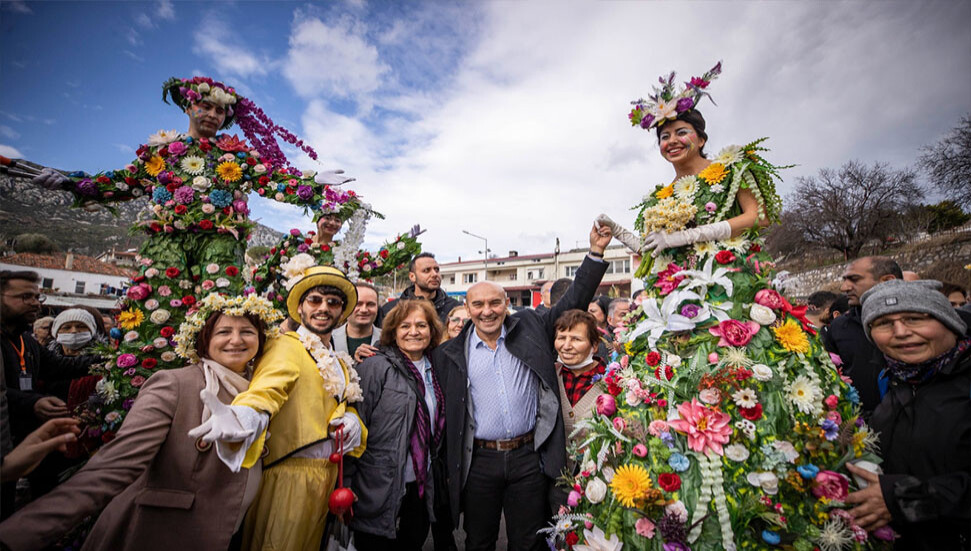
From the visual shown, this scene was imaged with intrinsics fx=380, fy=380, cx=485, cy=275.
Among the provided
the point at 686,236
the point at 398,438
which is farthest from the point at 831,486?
the point at 398,438

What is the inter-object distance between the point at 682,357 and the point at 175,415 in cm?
271

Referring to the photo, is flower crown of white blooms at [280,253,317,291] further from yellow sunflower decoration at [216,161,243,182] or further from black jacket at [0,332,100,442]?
black jacket at [0,332,100,442]

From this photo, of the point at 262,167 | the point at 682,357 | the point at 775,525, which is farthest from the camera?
the point at 262,167

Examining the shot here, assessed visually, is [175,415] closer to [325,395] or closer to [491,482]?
[325,395]

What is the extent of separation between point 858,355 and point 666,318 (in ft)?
8.95

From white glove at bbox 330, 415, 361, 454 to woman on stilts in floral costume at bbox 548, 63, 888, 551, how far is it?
54.5 inches

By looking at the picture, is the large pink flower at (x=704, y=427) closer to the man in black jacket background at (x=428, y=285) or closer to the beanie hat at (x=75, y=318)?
the man in black jacket background at (x=428, y=285)

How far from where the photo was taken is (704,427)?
1937 mm

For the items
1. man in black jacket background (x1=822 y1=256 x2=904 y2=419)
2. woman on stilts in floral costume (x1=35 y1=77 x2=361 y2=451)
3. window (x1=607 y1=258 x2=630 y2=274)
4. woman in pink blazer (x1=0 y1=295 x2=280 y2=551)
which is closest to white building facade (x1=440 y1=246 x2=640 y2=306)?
window (x1=607 y1=258 x2=630 y2=274)

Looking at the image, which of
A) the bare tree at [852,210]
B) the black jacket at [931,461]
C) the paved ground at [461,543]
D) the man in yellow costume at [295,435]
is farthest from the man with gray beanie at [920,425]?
the bare tree at [852,210]

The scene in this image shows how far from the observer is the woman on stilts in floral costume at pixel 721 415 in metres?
1.83

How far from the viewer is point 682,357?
2.20m

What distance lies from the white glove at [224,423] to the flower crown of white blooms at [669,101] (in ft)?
10.7

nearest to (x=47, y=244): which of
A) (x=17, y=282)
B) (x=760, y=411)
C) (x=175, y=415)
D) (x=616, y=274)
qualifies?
(x=17, y=282)
